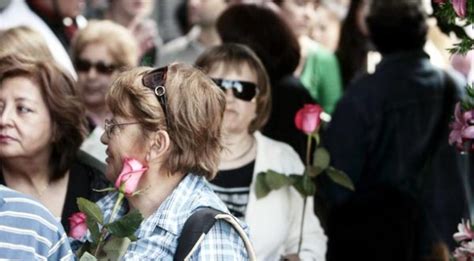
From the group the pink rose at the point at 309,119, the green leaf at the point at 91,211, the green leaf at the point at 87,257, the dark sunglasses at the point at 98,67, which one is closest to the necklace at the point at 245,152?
the pink rose at the point at 309,119

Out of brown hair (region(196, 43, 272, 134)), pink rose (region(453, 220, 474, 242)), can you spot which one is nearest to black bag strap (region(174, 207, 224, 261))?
pink rose (region(453, 220, 474, 242))

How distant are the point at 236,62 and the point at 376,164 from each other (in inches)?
48.8

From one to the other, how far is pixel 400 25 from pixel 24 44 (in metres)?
2.04

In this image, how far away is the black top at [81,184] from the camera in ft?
16.1

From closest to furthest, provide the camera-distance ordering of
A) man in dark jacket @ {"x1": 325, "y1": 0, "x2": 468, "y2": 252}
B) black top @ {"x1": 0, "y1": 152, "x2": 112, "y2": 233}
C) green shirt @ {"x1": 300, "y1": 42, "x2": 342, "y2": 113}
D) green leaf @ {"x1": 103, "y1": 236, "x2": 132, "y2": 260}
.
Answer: green leaf @ {"x1": 103, "y1": 236, "x2": 132, "y2": 260}, black top @ {"x1": 0, "y1": 152, "x2": 112, "y2": 233}, man in dark jacket @ {"x1": 325, "y1": 0, "x2": 468, "y2": 252}, green shirt @ {"x1": 300, "y1": 42, "x2": 342, "y2": 113}

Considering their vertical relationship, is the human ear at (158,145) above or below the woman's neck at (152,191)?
above

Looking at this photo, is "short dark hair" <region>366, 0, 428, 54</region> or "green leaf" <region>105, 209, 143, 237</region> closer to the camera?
"green leaf" <region>105, 209, 143, 237</region>

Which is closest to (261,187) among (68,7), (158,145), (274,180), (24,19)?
(274,180)

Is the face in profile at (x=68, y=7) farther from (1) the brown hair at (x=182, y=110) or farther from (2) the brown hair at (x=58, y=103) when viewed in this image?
(1) the brown hair at (x=182, y=110)

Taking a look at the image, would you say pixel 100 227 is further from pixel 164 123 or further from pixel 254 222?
pixel 254 222

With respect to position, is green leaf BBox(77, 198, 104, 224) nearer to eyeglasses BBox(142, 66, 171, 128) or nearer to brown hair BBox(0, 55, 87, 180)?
eyeglasses BBox(142, 66, 171, 128)

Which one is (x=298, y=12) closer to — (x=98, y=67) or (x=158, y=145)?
(x=98, y=67)

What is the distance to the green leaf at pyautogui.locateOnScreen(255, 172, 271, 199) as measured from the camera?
16.7 ft

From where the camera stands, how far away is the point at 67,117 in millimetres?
5043
